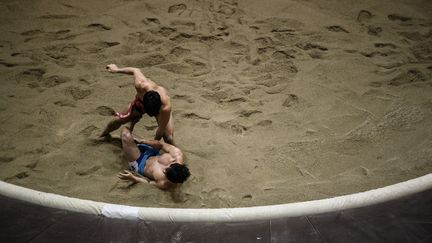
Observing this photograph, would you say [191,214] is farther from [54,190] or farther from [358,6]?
[358,6]

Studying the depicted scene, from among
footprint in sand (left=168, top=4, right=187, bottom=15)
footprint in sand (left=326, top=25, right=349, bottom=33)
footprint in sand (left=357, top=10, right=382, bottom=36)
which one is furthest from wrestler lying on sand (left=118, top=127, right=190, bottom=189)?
footprint in sand (left=357, top=10, right=382, bottom=36)

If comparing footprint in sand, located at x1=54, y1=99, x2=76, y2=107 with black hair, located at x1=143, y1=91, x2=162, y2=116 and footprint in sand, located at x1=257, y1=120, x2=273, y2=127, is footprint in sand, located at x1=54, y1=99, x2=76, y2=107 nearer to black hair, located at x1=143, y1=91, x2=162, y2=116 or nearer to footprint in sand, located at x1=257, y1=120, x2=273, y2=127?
black hair, located at x1=143, y1=91, x2=162, y2=116

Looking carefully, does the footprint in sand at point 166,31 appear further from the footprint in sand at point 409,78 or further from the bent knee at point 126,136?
the footprint in sand at point 409,78

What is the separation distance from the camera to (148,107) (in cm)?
312

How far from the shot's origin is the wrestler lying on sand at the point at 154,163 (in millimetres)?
2977

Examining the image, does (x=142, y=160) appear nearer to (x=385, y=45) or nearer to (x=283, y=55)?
(x=283, y=55)

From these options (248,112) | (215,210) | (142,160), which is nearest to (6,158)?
(142,160)

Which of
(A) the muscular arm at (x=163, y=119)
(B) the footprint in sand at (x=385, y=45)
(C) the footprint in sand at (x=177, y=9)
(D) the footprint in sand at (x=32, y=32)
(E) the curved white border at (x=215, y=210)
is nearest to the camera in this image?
(E) the curved white border at (x=215, y=210)

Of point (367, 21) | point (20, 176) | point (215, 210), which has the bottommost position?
point (20, 176)

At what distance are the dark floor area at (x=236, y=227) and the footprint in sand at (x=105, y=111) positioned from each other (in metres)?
Answer: 1.14

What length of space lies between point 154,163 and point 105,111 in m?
0.88

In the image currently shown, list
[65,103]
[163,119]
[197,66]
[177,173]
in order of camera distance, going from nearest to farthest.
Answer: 1. [177,173]
2. [163,119]
3. [65,103]
4. [197,66]

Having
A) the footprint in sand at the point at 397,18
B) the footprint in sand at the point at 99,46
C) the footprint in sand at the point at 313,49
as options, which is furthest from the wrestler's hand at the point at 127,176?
the footprint in sand at the point at 397,18

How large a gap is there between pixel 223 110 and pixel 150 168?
927mm
